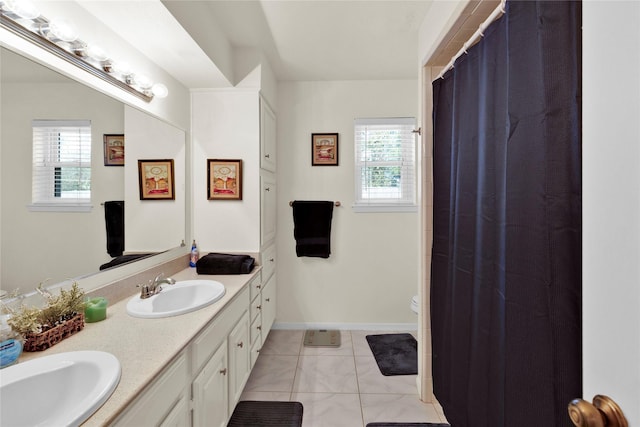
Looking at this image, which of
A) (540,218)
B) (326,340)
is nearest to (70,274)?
(540,218)

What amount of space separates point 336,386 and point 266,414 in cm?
53

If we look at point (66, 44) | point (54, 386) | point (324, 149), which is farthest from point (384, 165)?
point (54, 386)

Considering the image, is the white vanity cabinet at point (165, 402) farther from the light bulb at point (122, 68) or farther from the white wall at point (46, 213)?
the light bulb at point (122, 68)

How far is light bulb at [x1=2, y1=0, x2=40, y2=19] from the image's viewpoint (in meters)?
0.93

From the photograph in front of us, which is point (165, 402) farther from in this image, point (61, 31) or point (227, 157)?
point (227, 157)

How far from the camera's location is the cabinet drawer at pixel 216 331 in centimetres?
116

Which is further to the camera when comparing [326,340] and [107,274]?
[326,340]

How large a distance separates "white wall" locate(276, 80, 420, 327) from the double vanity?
1062mm

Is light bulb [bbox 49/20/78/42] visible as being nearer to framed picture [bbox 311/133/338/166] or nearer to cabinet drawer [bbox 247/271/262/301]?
cabinet drawer [bbox 247/271/262/301]

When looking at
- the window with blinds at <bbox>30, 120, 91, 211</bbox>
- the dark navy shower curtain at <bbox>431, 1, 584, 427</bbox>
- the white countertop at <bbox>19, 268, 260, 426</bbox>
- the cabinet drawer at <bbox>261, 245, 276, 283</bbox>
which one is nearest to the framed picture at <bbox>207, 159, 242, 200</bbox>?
the cabinet drawer at <bbox>261, 245, 276, 283</bbox>

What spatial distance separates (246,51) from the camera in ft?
7.11

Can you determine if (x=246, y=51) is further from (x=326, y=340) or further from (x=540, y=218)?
(x=326, y=340)

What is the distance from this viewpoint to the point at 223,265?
6.32 ft

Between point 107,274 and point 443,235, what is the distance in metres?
1.77
